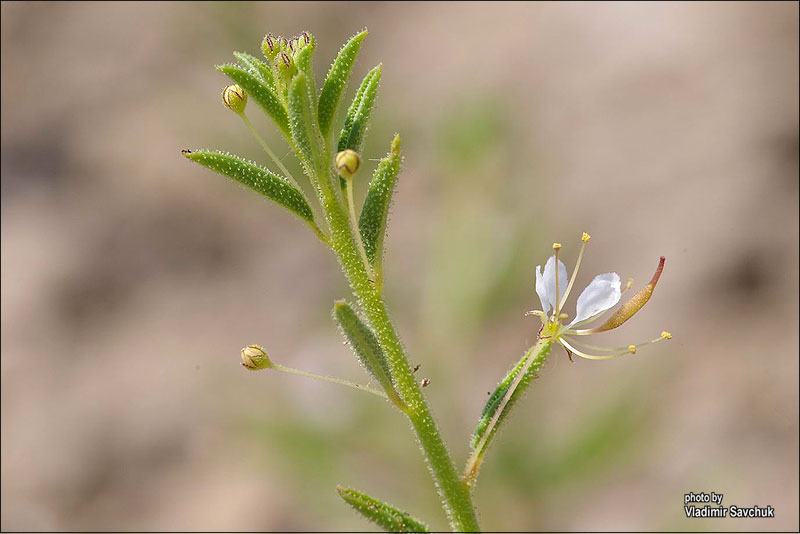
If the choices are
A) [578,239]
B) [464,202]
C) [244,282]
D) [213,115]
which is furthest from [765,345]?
[213,115]

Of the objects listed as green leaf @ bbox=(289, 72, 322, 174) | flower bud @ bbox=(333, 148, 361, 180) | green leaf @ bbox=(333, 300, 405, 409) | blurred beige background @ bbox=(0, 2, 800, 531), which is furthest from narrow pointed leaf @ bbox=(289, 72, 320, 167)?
blurred beige background @ bbox=(0, 2, 800, 531)

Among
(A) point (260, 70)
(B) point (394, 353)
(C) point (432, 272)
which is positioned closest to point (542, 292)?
(B) point (394, 353)

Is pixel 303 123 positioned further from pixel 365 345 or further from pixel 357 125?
pixel 365 345

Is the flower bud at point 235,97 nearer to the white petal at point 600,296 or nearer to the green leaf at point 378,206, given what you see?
the green leaf at point 378,206

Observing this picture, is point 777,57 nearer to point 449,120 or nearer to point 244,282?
point 449,120

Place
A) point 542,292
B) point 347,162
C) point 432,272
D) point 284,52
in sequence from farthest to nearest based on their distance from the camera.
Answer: point 432,272 < point 542,292 < point 284,52 < point 347,162
